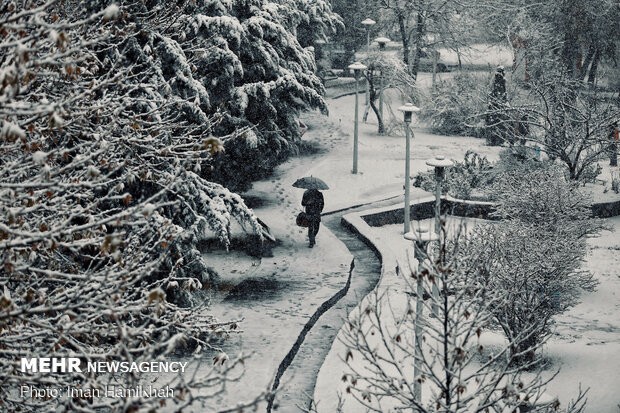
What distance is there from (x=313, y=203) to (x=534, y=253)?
6.86m

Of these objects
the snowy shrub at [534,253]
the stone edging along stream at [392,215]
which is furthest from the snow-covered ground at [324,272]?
the snowy shrub at [534,253]

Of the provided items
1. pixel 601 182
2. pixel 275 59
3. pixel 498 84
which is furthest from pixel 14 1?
pixel 498 84

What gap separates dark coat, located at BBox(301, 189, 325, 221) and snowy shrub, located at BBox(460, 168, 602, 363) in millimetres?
4266

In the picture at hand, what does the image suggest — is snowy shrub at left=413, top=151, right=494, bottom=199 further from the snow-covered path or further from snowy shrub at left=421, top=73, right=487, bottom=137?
snowy shrub at left=421, top=73, right=487, bottom=137

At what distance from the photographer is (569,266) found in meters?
16.1

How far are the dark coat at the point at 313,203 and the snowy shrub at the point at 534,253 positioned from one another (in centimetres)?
427

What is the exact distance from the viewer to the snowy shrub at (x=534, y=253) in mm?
14133

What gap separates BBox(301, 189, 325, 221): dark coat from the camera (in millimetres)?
20797

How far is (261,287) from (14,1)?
11462 millimetres

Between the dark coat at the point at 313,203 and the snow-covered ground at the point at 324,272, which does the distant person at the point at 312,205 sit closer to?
the dark coat at the point at 313,203

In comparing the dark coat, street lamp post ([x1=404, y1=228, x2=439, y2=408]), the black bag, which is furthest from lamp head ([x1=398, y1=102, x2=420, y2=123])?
street lamp post ([x1=404, y1=228, x2=439, y2=408])

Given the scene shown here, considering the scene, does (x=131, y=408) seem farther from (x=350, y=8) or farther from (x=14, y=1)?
(x=350, y=8)

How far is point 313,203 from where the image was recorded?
2084 cm

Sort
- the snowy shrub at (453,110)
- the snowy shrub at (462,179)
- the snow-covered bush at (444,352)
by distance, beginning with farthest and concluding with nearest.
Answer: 1. the snowy shrub at (453,110)
2. the snowy shrub at (462,179)
3. the snow-covered bush at (444,352)
